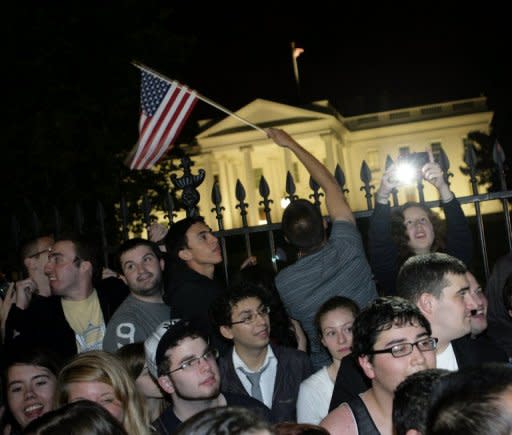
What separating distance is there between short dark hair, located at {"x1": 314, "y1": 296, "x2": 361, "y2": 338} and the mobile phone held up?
42.8 inches

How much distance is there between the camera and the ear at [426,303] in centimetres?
389

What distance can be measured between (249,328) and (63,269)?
1.57m

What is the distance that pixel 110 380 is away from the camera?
376cm

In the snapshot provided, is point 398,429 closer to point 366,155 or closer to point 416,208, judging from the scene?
point 416,208

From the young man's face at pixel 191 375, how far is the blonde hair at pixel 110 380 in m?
0.20

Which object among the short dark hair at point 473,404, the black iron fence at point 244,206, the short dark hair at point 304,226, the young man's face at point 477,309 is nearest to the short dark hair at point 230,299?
the short dark hair at point 304,226

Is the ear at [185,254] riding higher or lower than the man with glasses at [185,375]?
higher

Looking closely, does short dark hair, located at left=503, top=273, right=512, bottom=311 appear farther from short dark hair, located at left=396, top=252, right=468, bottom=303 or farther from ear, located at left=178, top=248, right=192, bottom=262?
ear, located at left=178, top=248, right=192, bottom=262

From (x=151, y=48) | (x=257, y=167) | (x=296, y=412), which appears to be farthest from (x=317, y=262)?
(x=257, y=167)

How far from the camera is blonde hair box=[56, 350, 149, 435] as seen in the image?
3.71 m

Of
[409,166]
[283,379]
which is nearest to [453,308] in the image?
[283,379]

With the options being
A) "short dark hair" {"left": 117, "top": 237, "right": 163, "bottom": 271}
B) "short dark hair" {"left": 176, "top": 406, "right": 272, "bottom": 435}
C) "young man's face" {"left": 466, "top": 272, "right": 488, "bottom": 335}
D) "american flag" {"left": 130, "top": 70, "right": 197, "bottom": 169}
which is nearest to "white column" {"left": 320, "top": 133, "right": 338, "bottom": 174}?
"american flag" {"left": 130, "top": 70, "right": 197, "bottom": 169}

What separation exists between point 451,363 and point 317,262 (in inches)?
49.3

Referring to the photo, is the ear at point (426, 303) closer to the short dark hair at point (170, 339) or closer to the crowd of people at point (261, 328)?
the crowd of people at point (261, 328)
